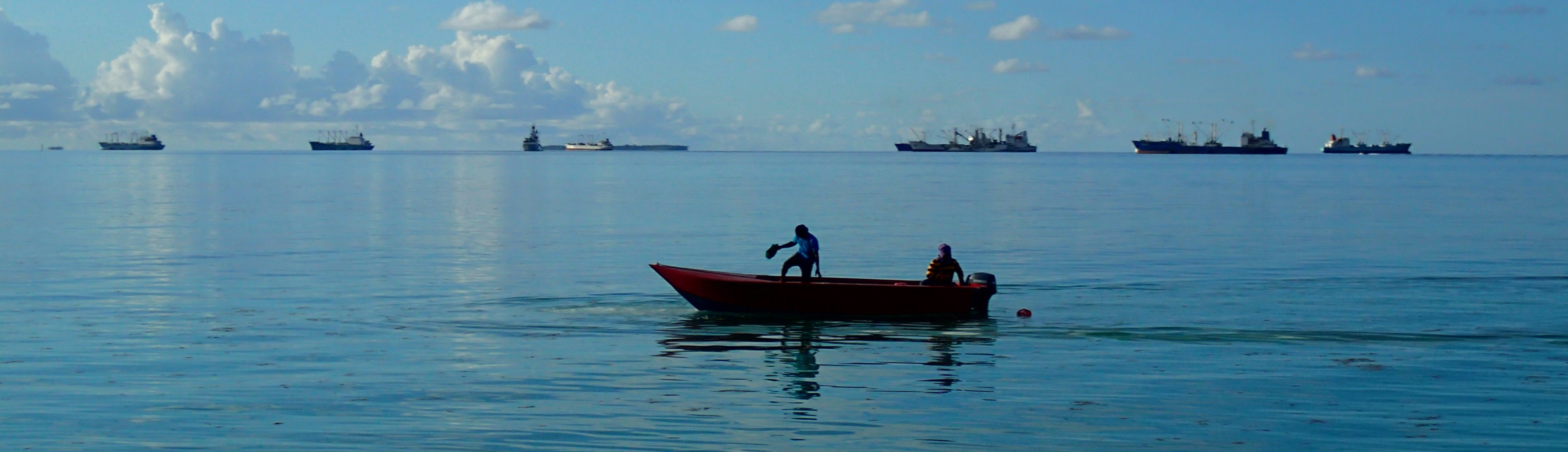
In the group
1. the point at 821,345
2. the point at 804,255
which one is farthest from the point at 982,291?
the point at 821,345

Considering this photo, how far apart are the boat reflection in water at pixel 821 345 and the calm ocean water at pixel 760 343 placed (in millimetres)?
88

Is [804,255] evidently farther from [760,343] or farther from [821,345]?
[821,345]

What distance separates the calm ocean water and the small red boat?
1.34ft

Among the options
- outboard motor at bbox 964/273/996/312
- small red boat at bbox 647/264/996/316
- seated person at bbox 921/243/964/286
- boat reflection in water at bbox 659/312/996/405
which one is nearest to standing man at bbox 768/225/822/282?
small red boat at bbox 647/264/996/316

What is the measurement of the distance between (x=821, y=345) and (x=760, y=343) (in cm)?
110


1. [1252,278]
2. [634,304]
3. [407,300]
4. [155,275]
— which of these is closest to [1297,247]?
[1252,278]

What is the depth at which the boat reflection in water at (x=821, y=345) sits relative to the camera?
20.3 meters

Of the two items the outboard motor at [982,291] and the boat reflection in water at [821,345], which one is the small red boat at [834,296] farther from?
the boat reflection in water at [821,345]

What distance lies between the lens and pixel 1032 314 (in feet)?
92.8

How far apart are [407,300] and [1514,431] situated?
2205cm

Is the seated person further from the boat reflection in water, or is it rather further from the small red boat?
the boat reflection in water

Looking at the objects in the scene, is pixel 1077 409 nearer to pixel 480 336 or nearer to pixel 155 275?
pixel 480 336

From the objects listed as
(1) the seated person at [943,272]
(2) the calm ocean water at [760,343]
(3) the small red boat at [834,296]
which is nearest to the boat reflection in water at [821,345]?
(2) the calm ocean water at [760,343]

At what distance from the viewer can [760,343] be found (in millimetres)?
24516
